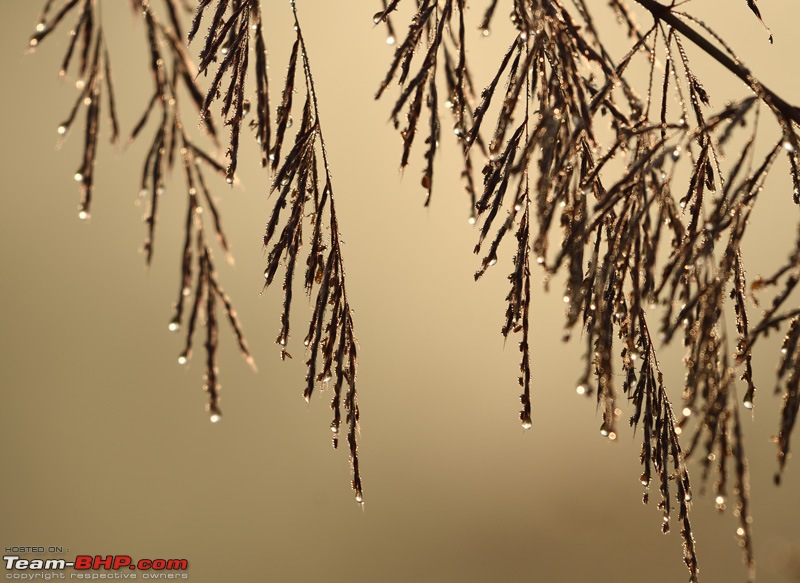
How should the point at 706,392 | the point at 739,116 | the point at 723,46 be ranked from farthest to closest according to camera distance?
the point at 723,46 < the point at 739,116 < the point at 706,392

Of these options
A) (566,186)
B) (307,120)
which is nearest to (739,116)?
(566,186)

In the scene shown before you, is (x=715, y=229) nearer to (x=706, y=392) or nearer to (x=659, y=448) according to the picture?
(x=706, y=392)

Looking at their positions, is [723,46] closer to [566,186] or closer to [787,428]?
[566,186]

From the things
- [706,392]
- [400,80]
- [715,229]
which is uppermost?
[400,80]

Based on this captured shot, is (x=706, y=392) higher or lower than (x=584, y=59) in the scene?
lower

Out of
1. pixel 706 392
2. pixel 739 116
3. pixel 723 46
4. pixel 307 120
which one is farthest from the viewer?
pixel 307 120

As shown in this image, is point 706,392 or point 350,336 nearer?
point 706,392

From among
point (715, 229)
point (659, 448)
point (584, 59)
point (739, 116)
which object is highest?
point (584, 59)

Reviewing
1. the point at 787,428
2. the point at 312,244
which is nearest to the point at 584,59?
the point at 312,244

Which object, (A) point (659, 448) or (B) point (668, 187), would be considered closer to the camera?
(B) point (668, 187)
